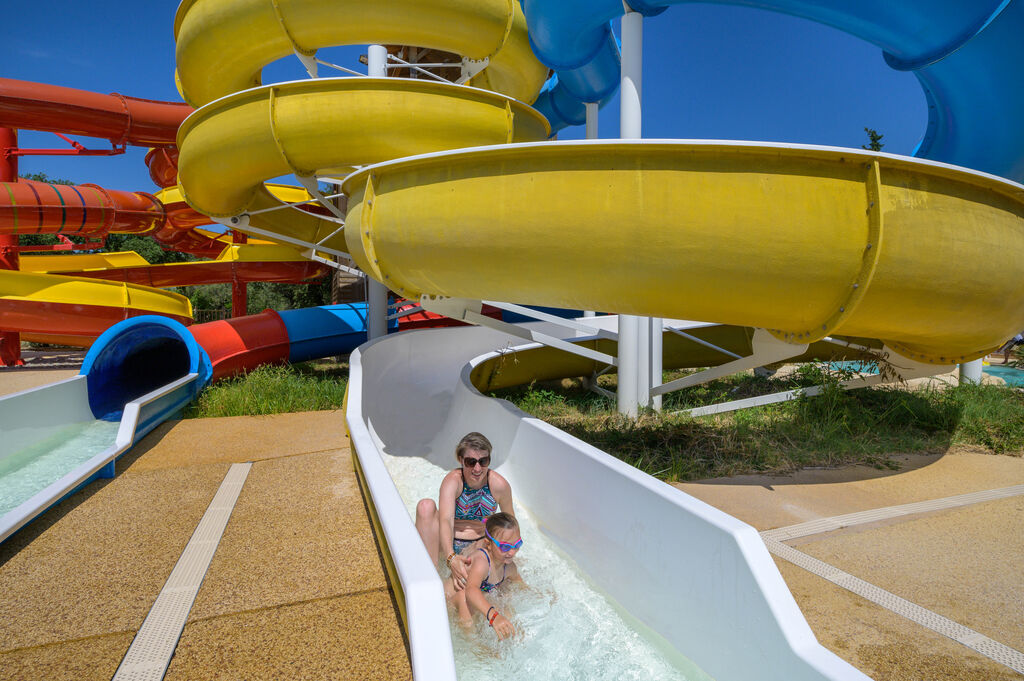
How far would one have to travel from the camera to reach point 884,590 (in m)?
2.43

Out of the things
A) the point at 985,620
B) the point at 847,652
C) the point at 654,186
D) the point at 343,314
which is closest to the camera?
the point at 847,652

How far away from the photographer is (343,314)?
9.12 metres

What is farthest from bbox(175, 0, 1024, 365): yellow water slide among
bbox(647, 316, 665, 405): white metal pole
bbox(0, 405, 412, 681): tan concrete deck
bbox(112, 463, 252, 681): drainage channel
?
bbox(647, 316, 665, 405): white metal pole

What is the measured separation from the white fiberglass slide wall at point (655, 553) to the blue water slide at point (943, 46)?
2674 millimetres

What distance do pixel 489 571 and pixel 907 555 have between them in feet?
6.51

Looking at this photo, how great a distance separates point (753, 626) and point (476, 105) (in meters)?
4.52

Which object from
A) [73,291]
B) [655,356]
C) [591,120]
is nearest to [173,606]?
[655,356]

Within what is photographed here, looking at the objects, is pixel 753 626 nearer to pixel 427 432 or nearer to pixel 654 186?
pixel 654 186

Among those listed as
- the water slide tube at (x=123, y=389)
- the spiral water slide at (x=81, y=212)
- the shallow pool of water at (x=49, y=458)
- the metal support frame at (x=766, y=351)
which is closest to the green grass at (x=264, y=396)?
the water slide tube at (x=123, y=389)

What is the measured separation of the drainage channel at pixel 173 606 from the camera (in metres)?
1.84

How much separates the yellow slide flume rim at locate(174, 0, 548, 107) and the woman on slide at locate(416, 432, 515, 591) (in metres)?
4.48

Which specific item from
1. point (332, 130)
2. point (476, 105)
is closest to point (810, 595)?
point (476, 105)

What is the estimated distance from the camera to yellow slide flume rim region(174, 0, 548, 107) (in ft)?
17.6

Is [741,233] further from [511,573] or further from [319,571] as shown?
[319,571]
